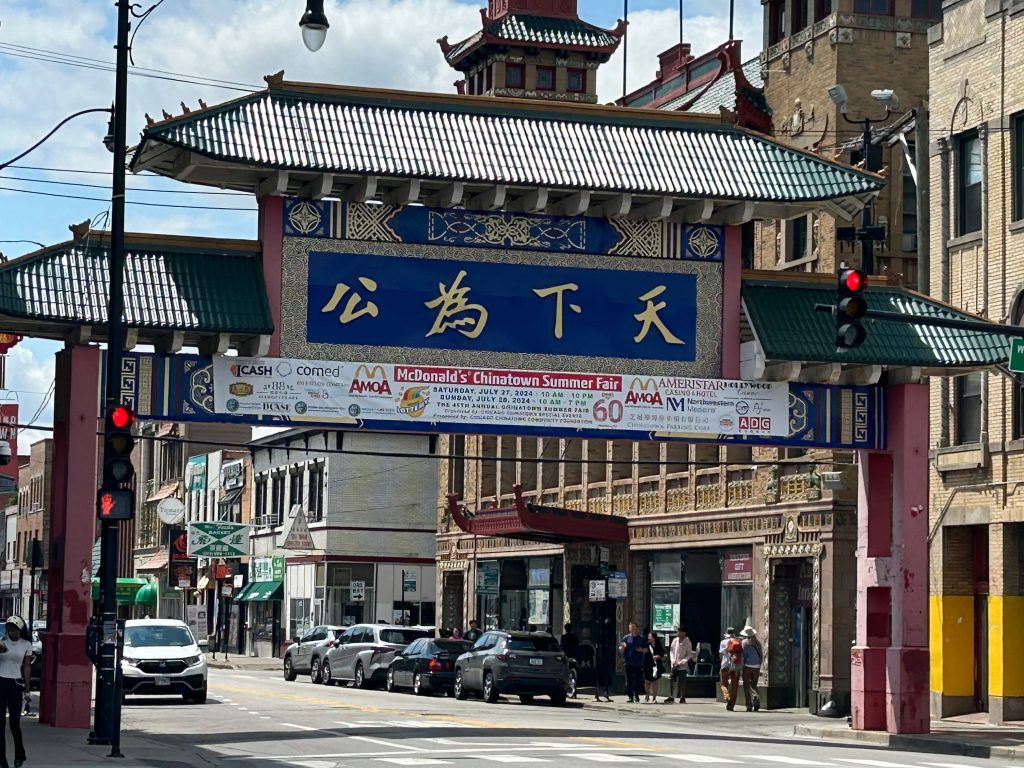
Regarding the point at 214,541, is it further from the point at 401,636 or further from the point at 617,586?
the point at 617,586

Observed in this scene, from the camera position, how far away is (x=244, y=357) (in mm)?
29031

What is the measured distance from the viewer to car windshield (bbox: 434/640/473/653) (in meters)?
43.6

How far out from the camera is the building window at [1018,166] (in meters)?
35.3

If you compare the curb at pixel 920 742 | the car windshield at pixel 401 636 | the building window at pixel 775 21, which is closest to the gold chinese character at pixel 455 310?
the curb at pixel 920 742

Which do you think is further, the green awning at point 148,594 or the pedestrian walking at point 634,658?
the green awning at point 148,594

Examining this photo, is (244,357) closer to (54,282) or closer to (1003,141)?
(54,282)

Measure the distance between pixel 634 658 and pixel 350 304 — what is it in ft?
51.5

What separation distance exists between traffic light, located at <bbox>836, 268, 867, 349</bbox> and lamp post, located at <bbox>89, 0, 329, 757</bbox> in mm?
9200

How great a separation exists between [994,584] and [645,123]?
36.4ft

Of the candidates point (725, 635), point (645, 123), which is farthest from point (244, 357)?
point (725, 635)

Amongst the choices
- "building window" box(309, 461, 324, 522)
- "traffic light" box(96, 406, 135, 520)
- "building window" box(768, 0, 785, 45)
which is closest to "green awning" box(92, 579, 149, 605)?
"building window" box(309, 461, 324, 522)

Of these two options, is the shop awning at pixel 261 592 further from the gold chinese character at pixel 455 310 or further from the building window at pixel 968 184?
the gold chinese character at pixel 455 310

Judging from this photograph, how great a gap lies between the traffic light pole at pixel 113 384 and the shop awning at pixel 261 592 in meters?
53.3

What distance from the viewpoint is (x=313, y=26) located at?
2069 cm
